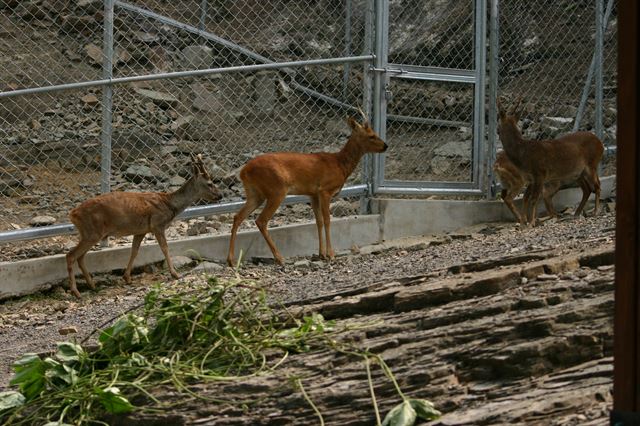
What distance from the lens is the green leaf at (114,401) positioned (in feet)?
19.2

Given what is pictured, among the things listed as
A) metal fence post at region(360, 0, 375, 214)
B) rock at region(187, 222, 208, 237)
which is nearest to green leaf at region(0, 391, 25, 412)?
rock at region(187, 222, 208, 237)

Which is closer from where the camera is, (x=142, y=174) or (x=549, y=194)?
(x=142, y=174)

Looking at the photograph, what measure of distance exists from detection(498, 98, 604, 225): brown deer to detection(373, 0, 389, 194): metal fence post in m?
1.36

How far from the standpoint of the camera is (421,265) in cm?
852

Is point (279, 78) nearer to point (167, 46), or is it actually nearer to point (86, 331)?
point (167, 46)

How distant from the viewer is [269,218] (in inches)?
460

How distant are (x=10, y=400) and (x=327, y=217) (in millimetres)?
5945

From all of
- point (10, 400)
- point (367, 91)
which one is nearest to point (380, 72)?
point (367, 91)

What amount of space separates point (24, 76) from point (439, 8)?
16.7 feet

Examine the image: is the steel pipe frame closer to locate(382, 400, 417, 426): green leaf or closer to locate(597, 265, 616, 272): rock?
locate(597, 265, 616, 272): rock

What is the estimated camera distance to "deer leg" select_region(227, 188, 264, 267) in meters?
11.5

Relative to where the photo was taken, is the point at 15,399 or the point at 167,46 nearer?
the point at 15,399

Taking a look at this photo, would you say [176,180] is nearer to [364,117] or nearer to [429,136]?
[364,117]

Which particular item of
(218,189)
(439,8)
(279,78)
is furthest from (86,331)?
(439,8)
